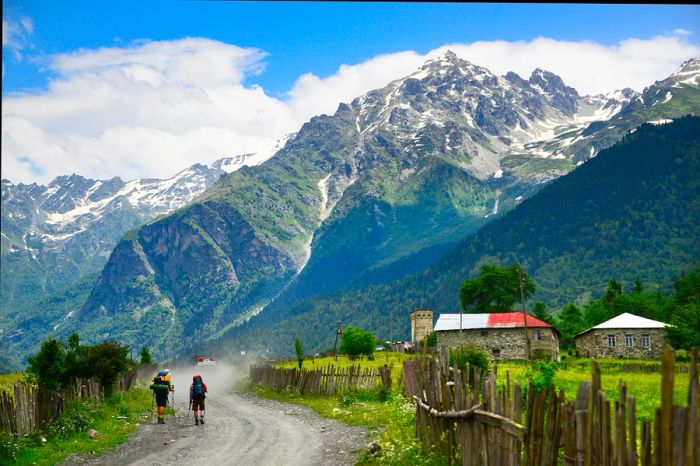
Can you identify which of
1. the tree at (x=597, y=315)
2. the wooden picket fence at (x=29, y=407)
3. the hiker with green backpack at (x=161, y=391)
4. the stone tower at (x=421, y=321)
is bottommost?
→ the stone tower at (x=421, y=321)

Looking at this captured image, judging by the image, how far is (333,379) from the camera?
39750 millimetres

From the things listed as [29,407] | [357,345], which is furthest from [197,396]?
[357,345]

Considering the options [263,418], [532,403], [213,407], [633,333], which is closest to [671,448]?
[532,403]

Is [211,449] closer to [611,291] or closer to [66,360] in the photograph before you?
[66,360]

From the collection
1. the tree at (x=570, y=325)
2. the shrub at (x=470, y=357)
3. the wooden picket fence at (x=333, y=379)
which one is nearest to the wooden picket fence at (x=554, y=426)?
the shrub at (x=470, y=357)

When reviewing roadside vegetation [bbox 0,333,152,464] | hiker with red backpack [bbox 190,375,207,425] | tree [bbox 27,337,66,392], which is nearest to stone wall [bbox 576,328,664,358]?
roadside vegetation [bbox 0,333,152,464]

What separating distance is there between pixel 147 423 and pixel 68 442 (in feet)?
24.7

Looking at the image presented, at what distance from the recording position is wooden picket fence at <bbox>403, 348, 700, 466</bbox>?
24.5 ft

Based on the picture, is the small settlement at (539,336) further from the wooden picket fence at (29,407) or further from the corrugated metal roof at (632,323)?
the wooden picket fence at (29,407)

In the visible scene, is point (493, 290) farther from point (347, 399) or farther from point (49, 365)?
point (49, 365)

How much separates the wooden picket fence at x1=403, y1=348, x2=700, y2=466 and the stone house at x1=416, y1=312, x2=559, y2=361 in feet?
237

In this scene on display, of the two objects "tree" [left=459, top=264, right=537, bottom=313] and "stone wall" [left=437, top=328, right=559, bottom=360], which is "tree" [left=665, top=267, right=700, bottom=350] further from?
"tree" [left=459, top=264, right=537, bottom=313]

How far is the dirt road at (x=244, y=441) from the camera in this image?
19453 mm

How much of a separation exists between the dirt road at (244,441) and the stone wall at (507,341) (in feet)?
196
